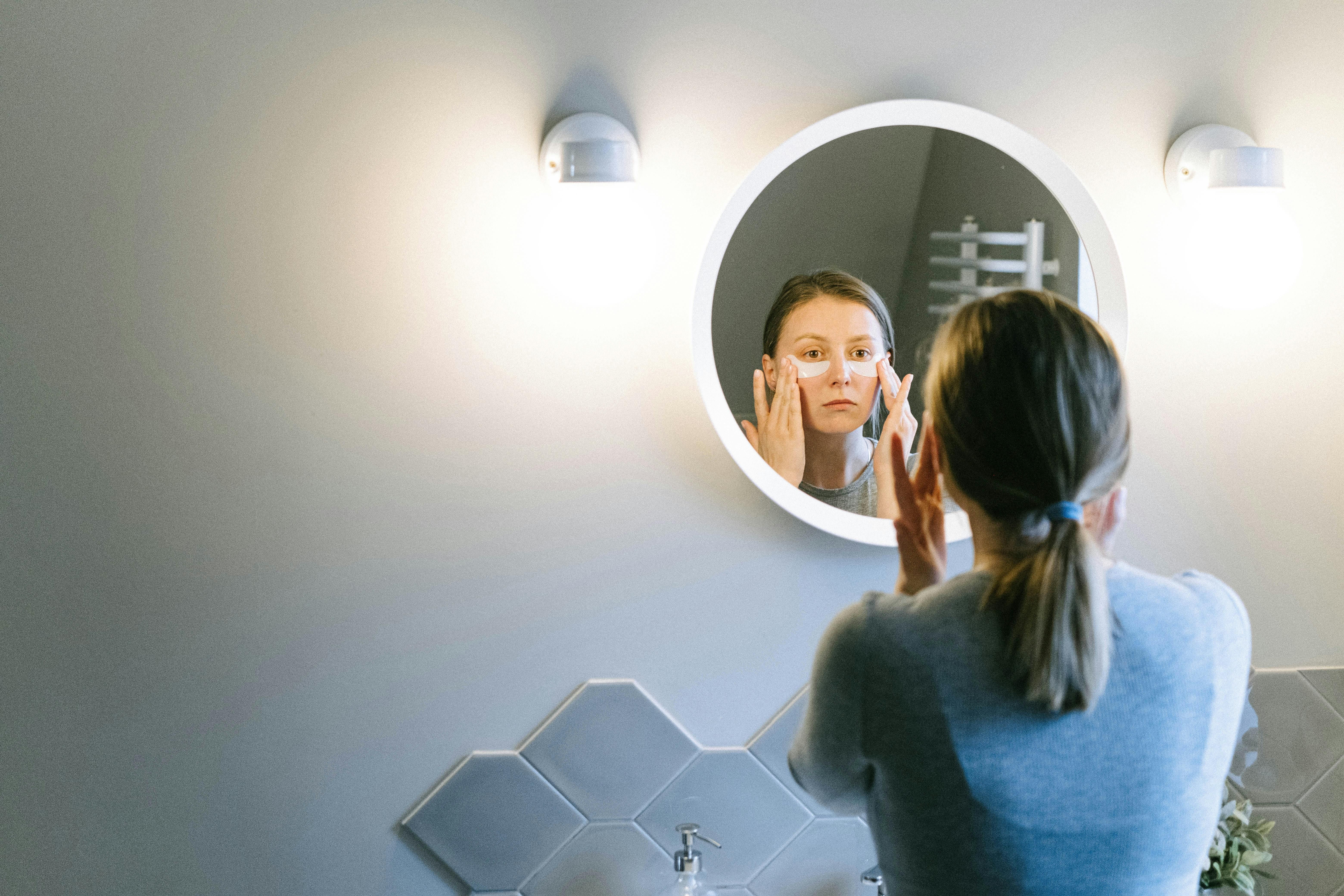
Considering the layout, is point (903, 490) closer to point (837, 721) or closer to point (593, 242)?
point (837, 721)

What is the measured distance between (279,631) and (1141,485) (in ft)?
3.11

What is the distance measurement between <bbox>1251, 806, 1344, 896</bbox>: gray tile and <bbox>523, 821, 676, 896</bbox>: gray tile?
2.26 feet

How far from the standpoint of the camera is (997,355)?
657 millimetres

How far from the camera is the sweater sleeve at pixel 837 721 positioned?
0.68 meters

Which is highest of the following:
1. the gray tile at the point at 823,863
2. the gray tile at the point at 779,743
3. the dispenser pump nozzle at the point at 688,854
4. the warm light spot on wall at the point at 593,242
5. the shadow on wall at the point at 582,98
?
the shadow on wall at the point at 582,98

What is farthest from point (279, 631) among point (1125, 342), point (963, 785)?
point (1125, 342)

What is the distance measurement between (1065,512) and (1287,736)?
31.6 inches

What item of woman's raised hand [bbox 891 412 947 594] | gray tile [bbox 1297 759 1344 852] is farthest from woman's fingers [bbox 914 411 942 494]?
gray tile [bbox 1297 759 1344 852]

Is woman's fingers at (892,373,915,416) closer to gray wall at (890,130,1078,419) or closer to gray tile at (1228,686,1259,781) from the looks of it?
gray wall at (890,130,1078,419)

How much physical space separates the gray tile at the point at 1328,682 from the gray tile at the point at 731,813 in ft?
1.97

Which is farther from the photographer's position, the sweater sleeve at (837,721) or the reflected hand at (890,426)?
the reflected hand at (890,426)

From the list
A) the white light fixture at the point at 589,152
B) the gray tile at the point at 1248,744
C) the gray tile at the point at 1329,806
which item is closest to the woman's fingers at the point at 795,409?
the white light fixture at the point at 589,152

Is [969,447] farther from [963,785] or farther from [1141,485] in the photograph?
[1141,485]

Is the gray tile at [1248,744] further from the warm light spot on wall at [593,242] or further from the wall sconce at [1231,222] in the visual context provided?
Result: the warm light spot on wall at [593,242]
